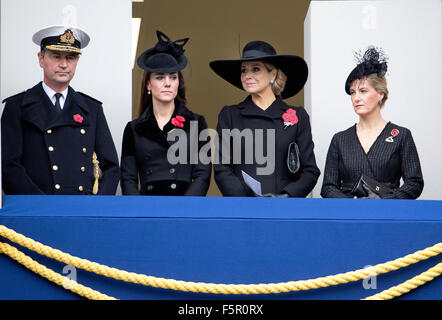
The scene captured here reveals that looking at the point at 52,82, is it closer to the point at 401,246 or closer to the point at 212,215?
the point at 212,215

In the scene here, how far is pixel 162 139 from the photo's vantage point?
11.5ft

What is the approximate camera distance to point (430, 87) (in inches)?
172

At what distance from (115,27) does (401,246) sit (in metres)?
2.59

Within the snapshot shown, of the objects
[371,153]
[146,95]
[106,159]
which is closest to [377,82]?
[371,153]

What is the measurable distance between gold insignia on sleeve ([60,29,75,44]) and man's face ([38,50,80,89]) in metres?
0.06

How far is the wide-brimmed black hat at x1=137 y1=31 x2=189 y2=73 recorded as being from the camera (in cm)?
347

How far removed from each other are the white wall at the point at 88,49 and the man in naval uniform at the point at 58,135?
27.6 inches

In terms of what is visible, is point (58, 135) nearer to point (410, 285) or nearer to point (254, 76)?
point (254, 76)

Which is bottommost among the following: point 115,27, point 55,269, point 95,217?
point 55,269

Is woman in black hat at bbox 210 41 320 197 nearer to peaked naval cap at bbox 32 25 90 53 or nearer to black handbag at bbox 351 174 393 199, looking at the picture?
black handbag at bbox 351 174 393 199

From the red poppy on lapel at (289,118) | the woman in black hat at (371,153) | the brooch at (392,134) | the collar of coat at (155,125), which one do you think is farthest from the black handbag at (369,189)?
the collar of coat at (155,125)

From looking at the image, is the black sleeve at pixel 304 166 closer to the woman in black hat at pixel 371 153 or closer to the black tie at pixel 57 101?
the woman in black hat at pixel 371 153

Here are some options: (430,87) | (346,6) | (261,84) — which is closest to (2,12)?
(261,84)

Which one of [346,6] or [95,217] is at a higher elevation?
[346,6]
